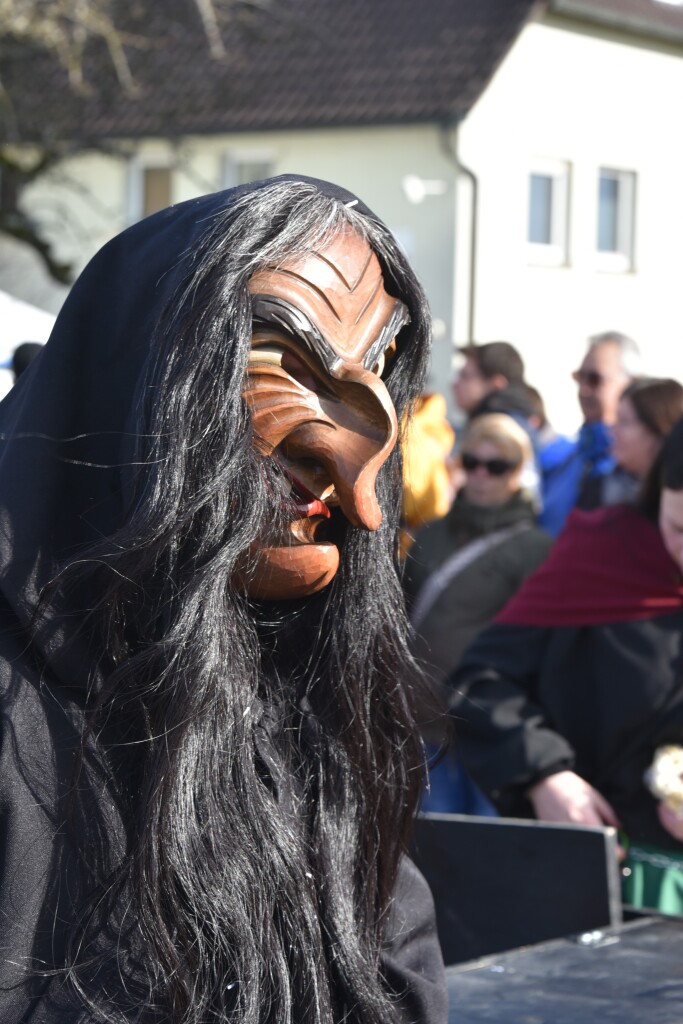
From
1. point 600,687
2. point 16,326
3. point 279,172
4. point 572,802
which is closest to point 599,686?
point 600,687

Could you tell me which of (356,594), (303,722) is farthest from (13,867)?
(356,594)

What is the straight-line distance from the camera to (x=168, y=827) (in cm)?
131

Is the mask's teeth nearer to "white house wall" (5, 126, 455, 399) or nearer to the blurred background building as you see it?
the blurred background building

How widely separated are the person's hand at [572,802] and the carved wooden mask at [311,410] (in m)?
1.78

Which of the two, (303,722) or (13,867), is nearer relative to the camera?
(13,867)

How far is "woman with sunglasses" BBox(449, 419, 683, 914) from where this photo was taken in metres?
3.01

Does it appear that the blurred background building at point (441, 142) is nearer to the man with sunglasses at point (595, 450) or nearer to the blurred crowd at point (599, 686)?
the man with sunglasses at point (595, 450)

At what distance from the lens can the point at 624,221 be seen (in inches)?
627

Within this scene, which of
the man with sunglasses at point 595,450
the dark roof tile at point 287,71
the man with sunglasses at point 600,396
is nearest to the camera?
the man with sunglasses at point 595,450

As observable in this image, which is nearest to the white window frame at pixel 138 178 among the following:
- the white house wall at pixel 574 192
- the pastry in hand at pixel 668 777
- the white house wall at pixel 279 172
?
the white house wall at pixel 279 172

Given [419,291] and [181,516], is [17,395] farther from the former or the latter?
[419,291]

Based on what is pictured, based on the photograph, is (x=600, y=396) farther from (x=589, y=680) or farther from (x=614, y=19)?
(x=614, y=19)

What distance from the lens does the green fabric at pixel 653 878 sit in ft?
9.62

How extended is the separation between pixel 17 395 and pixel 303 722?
19.1 inches
